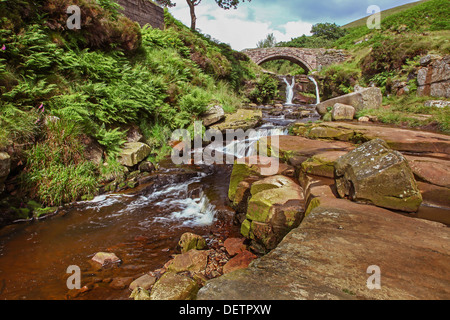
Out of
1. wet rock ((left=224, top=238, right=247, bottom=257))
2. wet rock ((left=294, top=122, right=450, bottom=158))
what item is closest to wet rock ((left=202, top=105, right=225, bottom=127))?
wet rock ((left=294, top=122, right=450, bottom=158))

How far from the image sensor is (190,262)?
317 centimetres

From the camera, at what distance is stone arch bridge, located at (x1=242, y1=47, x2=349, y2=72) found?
23120mm

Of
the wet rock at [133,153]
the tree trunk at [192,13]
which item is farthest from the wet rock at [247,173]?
the tree trunk at [192,13]

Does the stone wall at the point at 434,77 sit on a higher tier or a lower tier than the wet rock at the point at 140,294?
higher

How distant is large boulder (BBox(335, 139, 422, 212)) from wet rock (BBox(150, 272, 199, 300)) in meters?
2.24

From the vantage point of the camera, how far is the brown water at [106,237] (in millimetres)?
2906

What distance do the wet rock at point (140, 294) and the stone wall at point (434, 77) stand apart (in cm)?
1177

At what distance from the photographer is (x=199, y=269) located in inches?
123

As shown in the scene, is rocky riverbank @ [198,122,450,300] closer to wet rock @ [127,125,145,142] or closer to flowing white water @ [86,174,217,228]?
flowing white water @ [86,174,217,228]

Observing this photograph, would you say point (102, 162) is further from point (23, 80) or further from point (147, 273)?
point (147, 273)

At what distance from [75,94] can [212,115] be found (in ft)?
16.1

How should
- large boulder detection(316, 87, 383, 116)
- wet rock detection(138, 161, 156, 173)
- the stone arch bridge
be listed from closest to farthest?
1. wet rock detection(138, 161, 156, 173)
2. large boulder detection(316, 87, 383, 116)
3. the stone arch bridge

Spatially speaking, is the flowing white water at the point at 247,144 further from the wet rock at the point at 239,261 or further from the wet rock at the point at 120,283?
the wet rock at the point at 120,283
